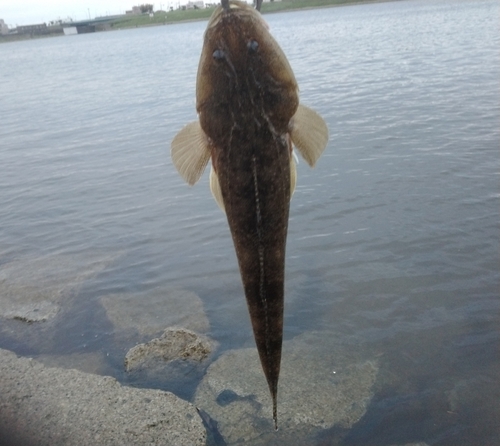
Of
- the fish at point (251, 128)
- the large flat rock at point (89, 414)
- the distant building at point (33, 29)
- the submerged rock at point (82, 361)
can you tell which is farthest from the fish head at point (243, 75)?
the distant building at point (33, 29)

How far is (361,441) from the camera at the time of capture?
19.1ft

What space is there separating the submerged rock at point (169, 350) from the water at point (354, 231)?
0.81 feet

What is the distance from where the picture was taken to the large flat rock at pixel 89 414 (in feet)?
18.1

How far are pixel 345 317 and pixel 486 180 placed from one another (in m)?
5.96

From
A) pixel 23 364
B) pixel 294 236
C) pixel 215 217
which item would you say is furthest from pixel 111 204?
pixel 23 364

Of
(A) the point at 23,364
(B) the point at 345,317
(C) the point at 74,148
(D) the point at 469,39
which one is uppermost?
(A) the point at 23,364

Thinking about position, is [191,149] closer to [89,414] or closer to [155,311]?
[89,414]

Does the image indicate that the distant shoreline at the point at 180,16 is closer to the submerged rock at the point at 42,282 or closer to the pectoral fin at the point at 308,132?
the submerged rock at the point at 42,282

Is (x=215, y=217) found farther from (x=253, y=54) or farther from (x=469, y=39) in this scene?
(x=469, y=39)

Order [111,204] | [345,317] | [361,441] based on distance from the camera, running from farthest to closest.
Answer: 1. [111,204]
2. [345,317]
3. [361,441]

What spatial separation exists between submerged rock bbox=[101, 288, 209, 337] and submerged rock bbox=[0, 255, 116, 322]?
87cm

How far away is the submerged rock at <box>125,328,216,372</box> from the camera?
708 centimetres

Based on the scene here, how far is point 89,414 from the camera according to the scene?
5762 mm

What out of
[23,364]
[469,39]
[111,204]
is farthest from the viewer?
[469,39]
